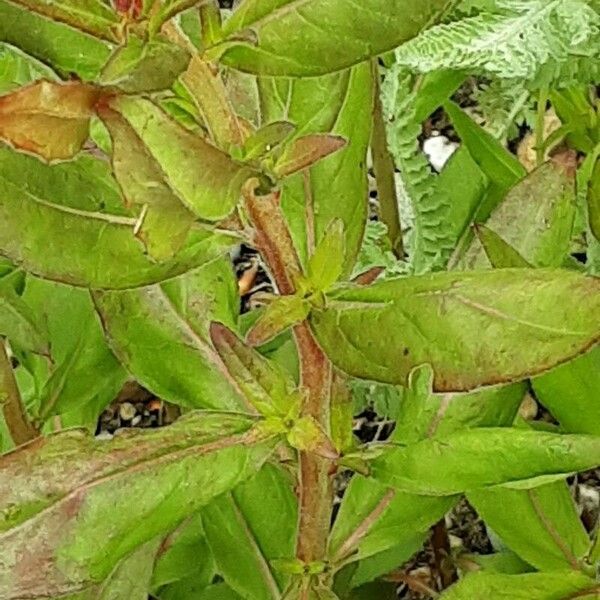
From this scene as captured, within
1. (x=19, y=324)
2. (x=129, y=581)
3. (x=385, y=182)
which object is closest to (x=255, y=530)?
(x=129, y=581)

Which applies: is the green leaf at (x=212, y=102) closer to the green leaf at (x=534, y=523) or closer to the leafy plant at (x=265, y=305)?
the leafy plant at (x=265, y=305)

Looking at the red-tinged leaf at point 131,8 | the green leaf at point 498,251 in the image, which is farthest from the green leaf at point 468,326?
the red-tinged leaf at point 131,8

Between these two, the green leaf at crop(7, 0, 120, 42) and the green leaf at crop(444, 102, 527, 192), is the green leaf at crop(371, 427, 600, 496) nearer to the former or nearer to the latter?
the green leaf at crop(7, 0, 120, 42)

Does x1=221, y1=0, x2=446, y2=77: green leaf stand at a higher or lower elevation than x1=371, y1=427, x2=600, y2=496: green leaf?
higher

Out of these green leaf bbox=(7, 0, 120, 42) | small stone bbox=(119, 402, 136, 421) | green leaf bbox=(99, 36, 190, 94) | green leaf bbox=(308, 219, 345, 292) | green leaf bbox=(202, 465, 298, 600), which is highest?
green leaf bbox=(7, 0, 120, 42)

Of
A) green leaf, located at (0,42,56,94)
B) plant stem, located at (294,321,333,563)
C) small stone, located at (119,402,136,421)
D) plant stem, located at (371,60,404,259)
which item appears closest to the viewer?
plant stem, located at (294,321,333,563)

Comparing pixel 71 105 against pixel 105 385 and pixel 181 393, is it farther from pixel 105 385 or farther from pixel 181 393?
pixel 105 385

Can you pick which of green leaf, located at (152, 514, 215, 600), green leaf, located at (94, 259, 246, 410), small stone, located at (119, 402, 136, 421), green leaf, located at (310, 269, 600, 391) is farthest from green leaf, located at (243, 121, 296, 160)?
small stone, located at (119, 402, 136, 421)
